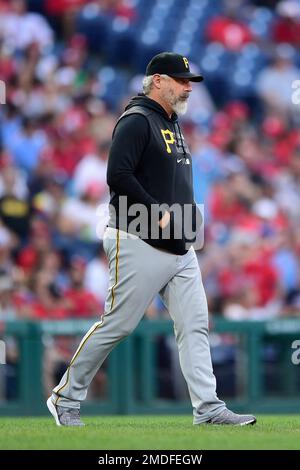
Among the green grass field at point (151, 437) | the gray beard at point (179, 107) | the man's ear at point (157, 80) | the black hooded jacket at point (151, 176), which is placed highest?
the man's ear at point (157, 80)

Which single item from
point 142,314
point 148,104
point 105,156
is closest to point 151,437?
point 142,314

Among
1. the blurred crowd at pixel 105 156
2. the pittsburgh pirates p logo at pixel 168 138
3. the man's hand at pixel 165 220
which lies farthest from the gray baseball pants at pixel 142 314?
the blurred crowd at pixel 105 156

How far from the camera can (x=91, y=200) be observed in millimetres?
11727

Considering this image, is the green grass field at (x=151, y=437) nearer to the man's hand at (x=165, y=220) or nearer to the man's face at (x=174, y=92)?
the man's hand at (x=165, y=220)

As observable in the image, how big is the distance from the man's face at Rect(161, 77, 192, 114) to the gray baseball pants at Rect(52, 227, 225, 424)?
29.0 inches

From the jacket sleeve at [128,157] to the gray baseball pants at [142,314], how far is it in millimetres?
264

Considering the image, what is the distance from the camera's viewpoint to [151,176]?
5965 millimetres

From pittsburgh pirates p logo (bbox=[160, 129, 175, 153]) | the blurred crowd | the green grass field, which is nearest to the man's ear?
pittsburgh pirates p logo (bbox=[160, 129, 175, 153])

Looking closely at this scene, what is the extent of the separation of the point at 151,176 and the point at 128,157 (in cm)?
20

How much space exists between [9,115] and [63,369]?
156 inches

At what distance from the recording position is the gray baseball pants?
5.95 meters

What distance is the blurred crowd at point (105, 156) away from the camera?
1077 cm

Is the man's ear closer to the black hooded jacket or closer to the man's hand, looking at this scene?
the black hooded jacket

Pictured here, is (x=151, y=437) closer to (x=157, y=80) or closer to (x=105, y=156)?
(x=157, y=80)
